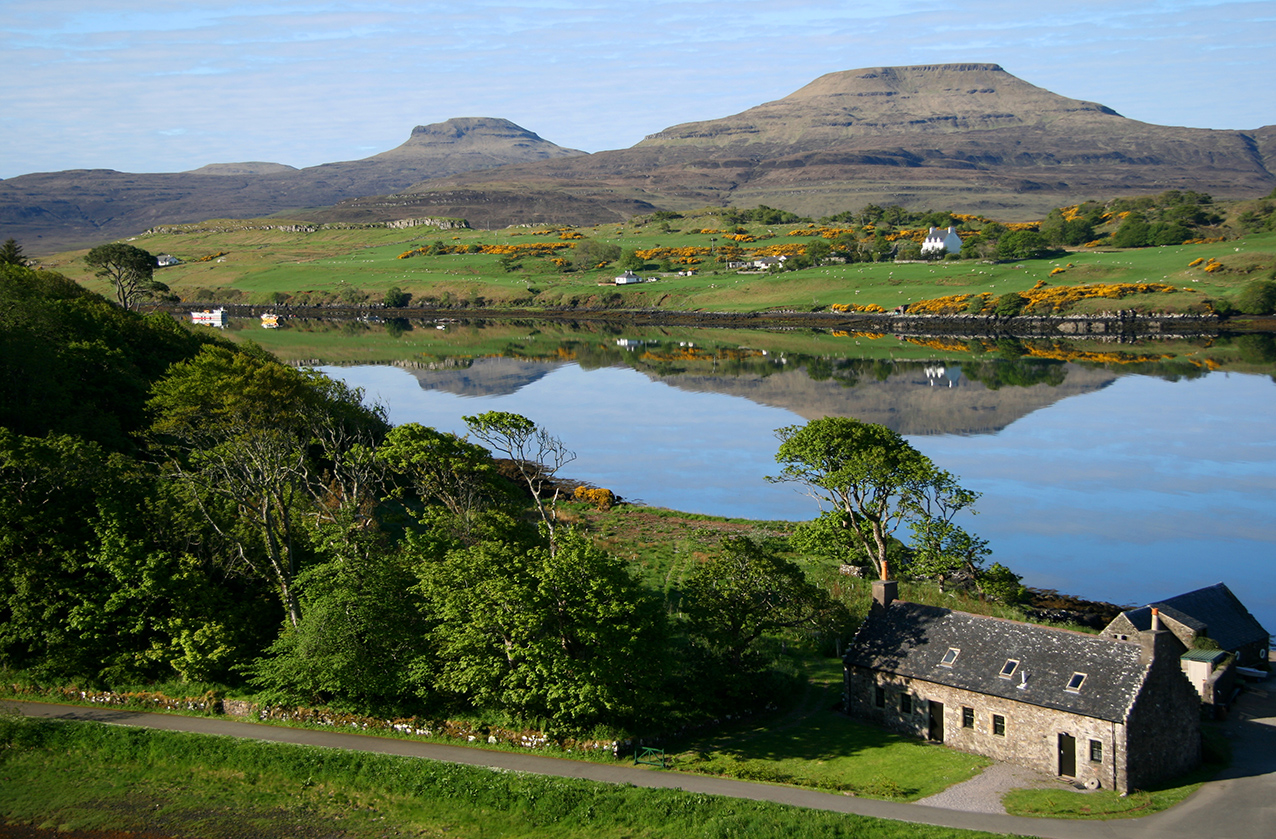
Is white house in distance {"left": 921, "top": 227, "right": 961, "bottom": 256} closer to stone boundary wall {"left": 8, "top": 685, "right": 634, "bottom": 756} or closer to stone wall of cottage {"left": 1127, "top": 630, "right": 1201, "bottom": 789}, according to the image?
stone wall of cottage {"left": 1127, "top": 630, "right": 1201, "bottom": 789}

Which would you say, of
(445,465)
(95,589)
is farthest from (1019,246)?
(95,589)

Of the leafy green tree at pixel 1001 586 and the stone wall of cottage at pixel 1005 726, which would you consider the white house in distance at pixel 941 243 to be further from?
the stone wall of cottage at pixel 1005 726

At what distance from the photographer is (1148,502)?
56.4 metres

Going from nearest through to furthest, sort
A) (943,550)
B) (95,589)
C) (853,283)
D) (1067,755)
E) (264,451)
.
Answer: (1067,755) < (95,589) < (264,451) < (943,550) < (853,283)

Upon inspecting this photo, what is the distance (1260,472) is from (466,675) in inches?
2197

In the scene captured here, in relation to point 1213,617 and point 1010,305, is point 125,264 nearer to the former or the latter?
point 1213,617

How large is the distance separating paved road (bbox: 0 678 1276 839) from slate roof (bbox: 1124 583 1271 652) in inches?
99.2

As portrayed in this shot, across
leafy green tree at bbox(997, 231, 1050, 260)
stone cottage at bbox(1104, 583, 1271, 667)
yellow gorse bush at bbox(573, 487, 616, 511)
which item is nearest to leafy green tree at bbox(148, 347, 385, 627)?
yellow gorse bush at bbox(573, 487, 616, 511)

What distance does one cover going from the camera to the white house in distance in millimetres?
177250

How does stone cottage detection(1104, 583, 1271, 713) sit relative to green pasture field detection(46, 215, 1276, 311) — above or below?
below

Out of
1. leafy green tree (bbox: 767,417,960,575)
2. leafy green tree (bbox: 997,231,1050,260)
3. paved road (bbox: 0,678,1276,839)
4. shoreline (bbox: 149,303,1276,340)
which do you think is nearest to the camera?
paved road (bbox: 0,678,1276,839)

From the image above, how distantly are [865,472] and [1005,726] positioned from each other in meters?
14.8

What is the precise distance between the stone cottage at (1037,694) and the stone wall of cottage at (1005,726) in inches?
1.1

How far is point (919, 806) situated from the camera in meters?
23.9
